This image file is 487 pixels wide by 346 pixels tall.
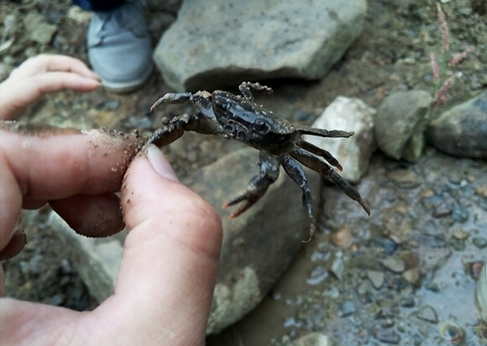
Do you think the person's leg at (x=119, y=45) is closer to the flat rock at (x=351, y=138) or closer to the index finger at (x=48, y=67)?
the index finger at (x=48, y=67)

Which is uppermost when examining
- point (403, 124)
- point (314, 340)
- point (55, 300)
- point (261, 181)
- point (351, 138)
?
point (261, 181)

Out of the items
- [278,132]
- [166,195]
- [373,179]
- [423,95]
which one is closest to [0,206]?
[166,195]

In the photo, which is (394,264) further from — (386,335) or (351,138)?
(351,138)

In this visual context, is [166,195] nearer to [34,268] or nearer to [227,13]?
[34,268]

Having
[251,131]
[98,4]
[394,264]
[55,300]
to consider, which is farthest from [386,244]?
[98,4]

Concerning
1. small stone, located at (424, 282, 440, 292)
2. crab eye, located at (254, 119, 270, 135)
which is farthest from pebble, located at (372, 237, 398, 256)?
crab eye, located at (254, 119, 270, 135)

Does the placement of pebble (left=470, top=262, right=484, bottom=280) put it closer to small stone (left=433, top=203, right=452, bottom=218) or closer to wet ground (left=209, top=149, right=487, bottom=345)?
wet ground (left=209, top=149, right=487, bottom=345)
